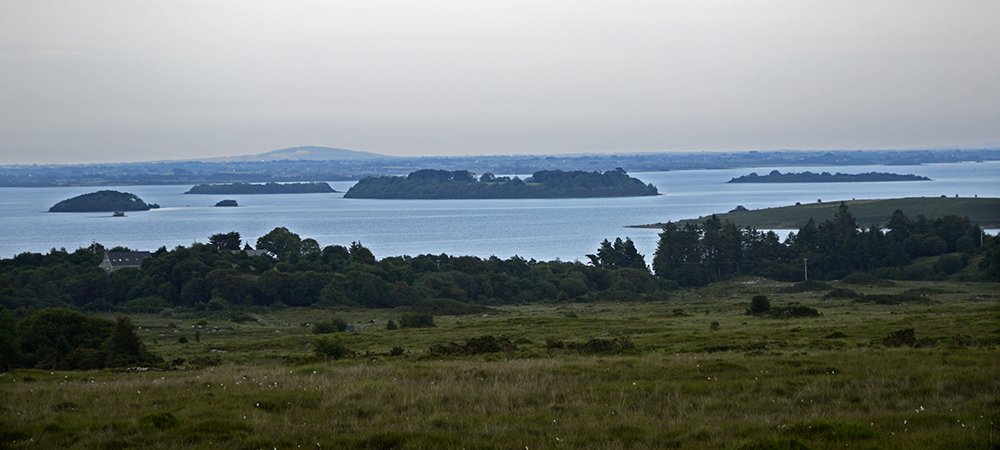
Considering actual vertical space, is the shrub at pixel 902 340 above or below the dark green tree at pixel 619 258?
above

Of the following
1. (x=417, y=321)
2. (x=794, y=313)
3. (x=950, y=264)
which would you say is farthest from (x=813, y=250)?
(x=417, y=321)

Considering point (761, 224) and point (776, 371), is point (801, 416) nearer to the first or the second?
point (776, 371)

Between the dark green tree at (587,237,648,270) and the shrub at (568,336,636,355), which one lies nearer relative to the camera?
the shrub at (568,336,636,355)

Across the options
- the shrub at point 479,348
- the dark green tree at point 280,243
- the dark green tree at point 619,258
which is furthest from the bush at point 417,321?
the dark green tree at point 280,243

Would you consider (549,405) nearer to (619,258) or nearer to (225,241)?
(619,258)

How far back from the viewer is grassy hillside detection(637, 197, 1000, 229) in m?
124

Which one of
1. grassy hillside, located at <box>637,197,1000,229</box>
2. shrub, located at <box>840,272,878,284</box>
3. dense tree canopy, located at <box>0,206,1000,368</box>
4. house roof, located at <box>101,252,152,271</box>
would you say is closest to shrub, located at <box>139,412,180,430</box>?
dense tree canopy, located at <box>0,206,1000,368</box>

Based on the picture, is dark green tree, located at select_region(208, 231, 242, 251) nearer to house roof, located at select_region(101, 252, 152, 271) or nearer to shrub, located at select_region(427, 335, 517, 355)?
house roof, located at select_region(101, 252, 152, 271)

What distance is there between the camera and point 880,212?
13312 cm

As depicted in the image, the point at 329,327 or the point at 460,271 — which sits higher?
the point at 329,327

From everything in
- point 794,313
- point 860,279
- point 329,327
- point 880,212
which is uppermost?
point 794,313

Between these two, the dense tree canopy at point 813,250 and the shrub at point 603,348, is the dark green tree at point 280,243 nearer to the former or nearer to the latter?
the dense tree canopy at point 813,250

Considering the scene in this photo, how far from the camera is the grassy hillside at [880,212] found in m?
124

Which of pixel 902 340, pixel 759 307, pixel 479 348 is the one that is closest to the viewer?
pixel 902 340
